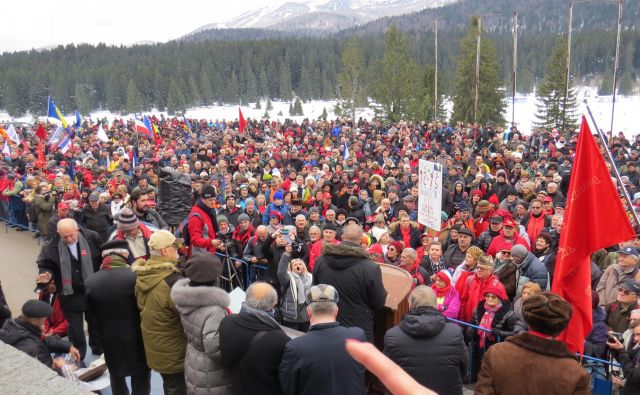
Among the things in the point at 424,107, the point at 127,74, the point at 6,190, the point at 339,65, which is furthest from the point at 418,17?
the point at 6,190

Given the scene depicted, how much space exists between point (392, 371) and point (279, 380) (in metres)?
2.75

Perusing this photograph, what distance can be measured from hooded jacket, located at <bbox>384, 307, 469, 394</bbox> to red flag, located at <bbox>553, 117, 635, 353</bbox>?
3.51 feet

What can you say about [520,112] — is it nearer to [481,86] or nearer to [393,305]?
[481,86]

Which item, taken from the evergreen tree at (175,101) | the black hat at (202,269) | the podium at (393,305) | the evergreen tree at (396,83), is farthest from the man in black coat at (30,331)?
the evergreen tree at (175,101)

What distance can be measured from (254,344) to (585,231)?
99.8 inches

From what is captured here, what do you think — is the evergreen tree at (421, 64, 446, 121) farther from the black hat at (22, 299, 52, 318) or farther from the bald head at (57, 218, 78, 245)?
the black hat at (22, 299, 52, 318)

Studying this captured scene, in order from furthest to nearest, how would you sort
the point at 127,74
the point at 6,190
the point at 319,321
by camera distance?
the point at 127,74
the point at 6,190
the point at 319,321

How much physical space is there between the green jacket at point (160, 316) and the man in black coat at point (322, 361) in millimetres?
1172

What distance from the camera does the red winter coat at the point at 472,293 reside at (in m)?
5.22

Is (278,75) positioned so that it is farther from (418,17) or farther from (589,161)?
(418,17)

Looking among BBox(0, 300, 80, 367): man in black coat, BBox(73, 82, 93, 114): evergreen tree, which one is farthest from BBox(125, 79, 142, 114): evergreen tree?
BBox(0, 300, 80, 367): man in black coat

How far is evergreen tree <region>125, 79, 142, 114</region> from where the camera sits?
249ft

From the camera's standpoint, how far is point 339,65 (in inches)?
3647

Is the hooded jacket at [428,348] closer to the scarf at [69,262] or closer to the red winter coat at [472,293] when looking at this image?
the red winter coat at [472,293]
